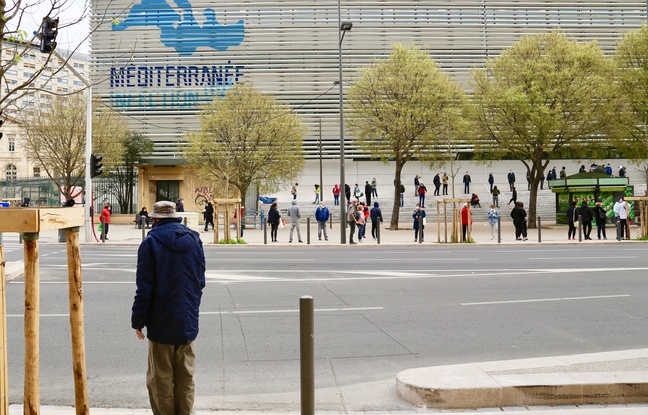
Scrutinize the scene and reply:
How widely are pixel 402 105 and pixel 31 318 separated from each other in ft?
94.2

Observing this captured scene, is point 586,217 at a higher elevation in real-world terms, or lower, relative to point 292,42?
lower

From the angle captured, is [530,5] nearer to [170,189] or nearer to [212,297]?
[170,189]

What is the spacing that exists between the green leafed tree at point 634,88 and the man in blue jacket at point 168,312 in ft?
108

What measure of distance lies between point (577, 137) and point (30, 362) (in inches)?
1305

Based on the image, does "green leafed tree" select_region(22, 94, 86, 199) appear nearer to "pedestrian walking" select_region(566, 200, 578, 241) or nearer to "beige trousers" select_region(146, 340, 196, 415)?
"pedestrian walking" select_region(566, 200, 578, 241)

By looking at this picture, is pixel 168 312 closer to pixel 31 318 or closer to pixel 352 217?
pixel 31 318

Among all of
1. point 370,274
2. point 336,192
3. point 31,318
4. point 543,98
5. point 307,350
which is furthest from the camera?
point 336,192

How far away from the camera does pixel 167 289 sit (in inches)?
167

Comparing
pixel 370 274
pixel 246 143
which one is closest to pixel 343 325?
pixel 370 274

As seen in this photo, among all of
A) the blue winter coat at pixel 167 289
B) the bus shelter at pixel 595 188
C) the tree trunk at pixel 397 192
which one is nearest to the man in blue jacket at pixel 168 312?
the blue winter coat at pixel 167 289

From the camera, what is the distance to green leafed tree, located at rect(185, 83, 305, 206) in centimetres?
3559

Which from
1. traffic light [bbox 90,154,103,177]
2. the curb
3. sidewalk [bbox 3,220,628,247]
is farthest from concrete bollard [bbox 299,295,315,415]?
traffic light [bbox 90,154,103,177]

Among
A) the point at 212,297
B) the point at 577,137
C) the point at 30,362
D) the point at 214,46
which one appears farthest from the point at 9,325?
the point at 214,46

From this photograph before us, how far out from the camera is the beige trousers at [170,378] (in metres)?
4.27
